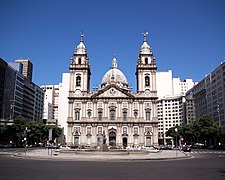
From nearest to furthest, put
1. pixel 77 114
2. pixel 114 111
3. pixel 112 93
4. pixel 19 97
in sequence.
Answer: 1. pixel 114 111
2. pixel 77 114
3. pixel 112 93
4. pixel 19 97

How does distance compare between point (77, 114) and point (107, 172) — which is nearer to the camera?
point (107, 172)

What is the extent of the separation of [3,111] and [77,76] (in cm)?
2977

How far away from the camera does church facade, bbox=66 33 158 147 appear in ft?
230

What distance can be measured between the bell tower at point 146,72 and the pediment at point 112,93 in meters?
3.85

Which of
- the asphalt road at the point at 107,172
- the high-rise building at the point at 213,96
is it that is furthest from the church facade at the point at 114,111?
the asphalt road at the point at 107,172

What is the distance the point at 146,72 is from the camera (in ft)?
242

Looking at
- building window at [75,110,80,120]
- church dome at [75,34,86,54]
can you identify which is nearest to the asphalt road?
building window at [75,110,80,120]

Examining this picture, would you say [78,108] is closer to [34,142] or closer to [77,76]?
[77,76]

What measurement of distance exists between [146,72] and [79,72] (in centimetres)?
1850

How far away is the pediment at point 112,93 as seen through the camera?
72.1 m

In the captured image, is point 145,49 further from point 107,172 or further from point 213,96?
point 107,172

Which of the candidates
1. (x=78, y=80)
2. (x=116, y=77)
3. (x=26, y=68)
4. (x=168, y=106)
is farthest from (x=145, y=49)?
(x=26, y=68)

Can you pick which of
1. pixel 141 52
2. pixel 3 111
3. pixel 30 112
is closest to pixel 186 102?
pixel 141 52

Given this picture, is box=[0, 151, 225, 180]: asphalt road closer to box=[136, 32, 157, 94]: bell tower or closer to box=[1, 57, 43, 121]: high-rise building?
box=[136, 32, 157, 94]: bell tower
